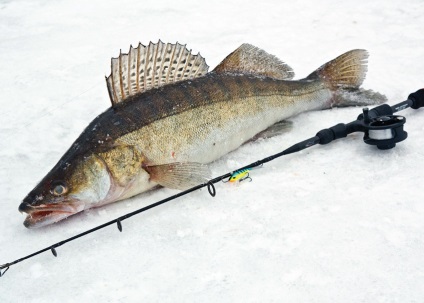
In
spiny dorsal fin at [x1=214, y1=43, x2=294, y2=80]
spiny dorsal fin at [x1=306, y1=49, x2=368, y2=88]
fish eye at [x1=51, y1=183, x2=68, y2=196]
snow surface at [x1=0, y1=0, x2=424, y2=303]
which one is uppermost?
spiny dorsal fin at [x1=214, y1=43, x2=294, y2=80]

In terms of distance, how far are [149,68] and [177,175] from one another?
80cm

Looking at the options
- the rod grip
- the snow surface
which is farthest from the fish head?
the rod grip

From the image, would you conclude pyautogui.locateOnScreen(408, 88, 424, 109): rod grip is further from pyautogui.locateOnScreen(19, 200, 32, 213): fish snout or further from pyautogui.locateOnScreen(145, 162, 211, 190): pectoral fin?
pyautogui.locateOnScreen(19, 200, 32, 213): fish snout

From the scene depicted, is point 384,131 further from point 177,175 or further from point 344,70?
point 177,175

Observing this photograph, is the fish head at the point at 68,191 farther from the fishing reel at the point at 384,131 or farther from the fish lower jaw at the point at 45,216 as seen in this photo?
the fishing reel at the point at 384,131

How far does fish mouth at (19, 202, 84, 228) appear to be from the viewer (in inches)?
118

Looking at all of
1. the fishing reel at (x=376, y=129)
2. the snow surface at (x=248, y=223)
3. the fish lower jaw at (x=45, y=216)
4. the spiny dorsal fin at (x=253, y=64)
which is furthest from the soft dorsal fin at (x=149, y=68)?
the fishing reel at (x=376, y=129)

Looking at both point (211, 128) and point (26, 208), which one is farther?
point (211, 128)

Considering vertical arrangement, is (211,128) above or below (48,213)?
above

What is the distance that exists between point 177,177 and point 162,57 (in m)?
0.88

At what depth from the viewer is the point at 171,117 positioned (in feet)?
11.2

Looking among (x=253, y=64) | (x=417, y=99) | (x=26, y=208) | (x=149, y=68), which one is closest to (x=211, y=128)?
(x=149, y=68)

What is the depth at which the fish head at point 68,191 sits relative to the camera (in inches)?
118

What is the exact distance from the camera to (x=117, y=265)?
278cm
